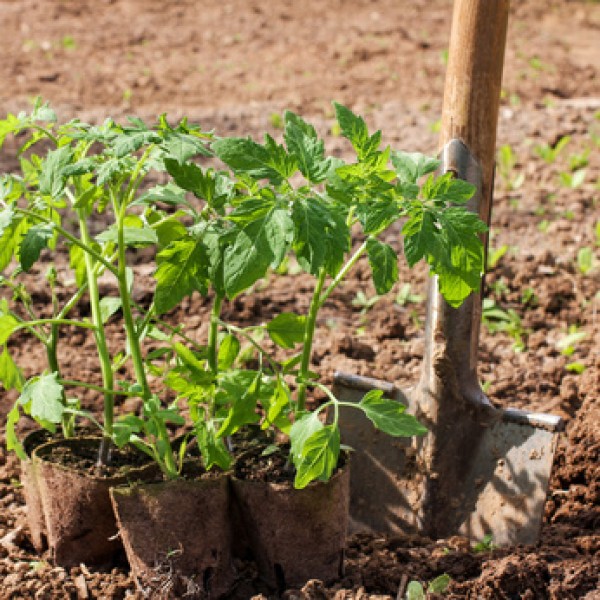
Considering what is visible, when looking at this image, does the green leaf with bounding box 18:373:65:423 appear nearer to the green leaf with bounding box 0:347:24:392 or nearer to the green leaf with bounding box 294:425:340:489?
the green leaf with bounding box 0:347:24:392

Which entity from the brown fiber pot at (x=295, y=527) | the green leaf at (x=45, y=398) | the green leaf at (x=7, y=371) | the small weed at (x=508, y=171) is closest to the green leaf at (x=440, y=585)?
the brown fiber pot at (x=295, y=527)

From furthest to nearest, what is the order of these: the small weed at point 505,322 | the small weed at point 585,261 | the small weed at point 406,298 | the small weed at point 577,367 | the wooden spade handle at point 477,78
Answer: the small weed at point 585,261, the small weed at point 406,298, the small weed at point 505,322, the small weed at point 577,367, the wooden spade handle at point 477,78

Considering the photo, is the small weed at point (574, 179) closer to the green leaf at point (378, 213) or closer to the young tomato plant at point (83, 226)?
the young tomato plant at point (83, 226)

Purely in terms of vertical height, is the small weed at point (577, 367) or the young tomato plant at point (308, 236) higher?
the young tomato plant at point (308, 236)

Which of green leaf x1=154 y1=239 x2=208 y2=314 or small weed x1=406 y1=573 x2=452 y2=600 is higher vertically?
green leaf x1=154 y1=239 x2=208 y2=314

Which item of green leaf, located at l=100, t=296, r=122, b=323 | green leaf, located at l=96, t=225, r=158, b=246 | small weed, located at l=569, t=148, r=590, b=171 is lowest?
green leaf, located at l=100, t=296, r=122, b=323

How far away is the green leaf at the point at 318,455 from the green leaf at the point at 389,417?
0.40 ft

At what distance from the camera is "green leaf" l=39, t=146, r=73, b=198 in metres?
2.12

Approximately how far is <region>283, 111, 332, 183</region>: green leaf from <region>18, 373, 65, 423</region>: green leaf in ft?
2.25

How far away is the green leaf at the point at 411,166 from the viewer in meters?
2.22

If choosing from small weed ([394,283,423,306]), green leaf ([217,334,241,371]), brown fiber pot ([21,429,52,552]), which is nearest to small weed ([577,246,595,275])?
small weed ([394,283,423,306])

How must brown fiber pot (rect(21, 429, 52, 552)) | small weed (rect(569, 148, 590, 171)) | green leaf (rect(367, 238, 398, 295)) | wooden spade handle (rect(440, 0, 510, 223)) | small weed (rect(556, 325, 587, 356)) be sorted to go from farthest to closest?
small weed (rect(569, 148, 590, 171))
small weed (rect(556, 325, 587, 356))
wooden spade handle (rect(440, 0, 510, 223))
brown fiber pot (rect(21, 429, 52, 552))
green leaf (rect(367, 238, 398, 295))

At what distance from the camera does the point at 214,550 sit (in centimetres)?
241

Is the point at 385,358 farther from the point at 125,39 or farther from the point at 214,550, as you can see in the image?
the point at 125,39
